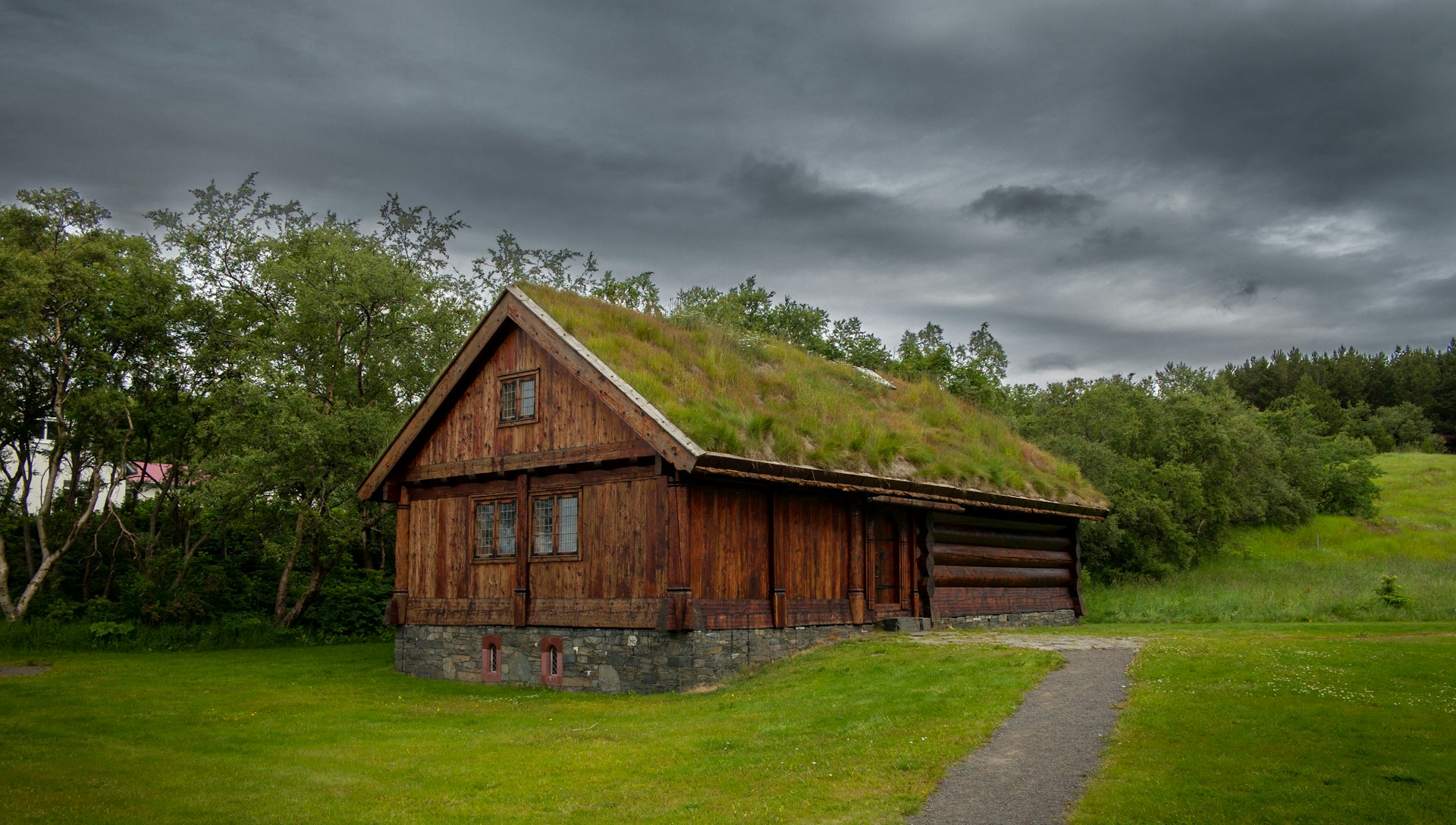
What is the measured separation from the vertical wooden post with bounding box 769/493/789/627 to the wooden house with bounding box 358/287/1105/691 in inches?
1.7

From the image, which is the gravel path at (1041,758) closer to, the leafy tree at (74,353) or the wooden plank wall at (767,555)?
the wooden plank wall at (767,555)

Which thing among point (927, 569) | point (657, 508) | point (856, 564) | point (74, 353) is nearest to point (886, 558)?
point (927, 569)

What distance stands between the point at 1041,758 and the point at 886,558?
41.4 ft

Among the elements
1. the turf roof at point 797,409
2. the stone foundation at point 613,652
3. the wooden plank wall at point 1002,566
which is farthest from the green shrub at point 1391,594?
the stone foundation at point 613,652

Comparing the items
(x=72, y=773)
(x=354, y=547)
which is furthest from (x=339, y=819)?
(x=354, y=547)

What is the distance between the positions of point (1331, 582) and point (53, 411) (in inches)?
1569

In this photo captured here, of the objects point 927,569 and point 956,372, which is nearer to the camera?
point 927,569

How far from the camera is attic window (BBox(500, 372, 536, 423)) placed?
2109 cm

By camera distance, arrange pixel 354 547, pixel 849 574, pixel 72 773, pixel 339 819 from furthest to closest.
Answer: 1. pixel 354 547
2. pixel 849 574
3. pixel 72 773
4. pixel 339 819

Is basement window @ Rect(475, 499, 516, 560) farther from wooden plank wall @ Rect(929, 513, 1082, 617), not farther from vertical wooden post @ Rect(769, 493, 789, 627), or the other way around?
wooden plank wall @ Rect(929, 513, 1082, 617)

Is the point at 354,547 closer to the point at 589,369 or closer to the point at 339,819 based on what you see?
the point at 589,369

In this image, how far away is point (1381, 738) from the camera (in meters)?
10.3

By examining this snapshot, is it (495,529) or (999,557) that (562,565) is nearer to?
(495,529)

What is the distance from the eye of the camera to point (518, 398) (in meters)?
21.4
